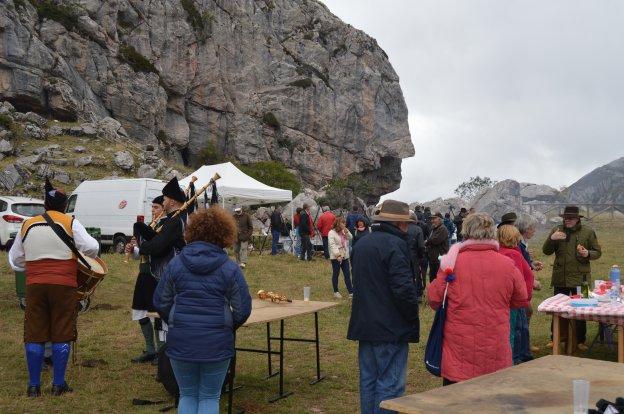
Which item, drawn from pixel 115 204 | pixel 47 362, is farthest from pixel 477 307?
pixel 115 204

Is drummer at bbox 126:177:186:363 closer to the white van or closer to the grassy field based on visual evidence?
the grassy field

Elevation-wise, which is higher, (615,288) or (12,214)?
(12,214)

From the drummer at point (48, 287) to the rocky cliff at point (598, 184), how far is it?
76369mm

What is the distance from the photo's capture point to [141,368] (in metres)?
7.04

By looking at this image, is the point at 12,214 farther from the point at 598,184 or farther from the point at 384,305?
the point at 598,184

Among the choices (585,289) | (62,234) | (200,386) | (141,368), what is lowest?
(141,368)

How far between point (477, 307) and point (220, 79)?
191 ft

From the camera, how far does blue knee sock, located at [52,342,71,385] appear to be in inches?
227

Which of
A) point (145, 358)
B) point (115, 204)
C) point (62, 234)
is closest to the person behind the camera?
point (62, 234)

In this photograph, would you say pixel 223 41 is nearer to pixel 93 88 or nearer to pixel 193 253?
pixel 93 88

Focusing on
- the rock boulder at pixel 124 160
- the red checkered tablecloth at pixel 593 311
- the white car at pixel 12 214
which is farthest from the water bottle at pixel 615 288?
the rock boulder at pixel 124 160

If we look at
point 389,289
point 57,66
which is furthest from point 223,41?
point 389,289

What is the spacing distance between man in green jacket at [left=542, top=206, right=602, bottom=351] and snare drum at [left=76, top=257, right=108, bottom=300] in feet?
17.3

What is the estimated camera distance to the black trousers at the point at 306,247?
18.9 metres
